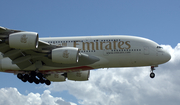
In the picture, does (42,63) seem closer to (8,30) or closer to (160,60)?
(8,30)

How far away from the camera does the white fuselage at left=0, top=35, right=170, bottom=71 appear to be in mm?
33250

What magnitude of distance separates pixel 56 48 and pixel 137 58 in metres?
9.37

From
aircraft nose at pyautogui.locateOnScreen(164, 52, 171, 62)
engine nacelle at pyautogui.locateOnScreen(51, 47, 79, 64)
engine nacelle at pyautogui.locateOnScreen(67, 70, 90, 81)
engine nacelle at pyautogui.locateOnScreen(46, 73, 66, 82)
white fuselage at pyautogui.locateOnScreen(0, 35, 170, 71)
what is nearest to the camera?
engine nacelle at pyautogui.locateOnScreen(51, 47, 79, 64)

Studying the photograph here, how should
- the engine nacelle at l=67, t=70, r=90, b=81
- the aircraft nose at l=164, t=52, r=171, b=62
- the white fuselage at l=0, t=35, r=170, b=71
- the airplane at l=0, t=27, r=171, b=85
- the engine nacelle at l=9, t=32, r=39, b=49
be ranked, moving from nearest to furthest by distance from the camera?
1. the engine nacelle at l=9, t=32, r=39, b=49
2. the airplane at l=0, t=27, r=171, b=85
3. the white fuselage at l=0, t=35, r=170, b=71
4. the aircraft nose at l=164, t=52, r=171, b=62
5. the engine nacelle at l=67, t=70, r=90, b=81

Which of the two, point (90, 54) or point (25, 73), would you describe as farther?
point (25, 73)

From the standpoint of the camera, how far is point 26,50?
3158cm

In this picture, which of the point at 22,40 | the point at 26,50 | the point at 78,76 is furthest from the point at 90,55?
the point at 22,40

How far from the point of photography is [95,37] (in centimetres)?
3441

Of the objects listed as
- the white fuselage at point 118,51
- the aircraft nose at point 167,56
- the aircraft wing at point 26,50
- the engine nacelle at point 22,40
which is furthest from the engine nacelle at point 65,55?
the aircraft nose at point 167,56

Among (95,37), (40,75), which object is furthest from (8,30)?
(95,37)

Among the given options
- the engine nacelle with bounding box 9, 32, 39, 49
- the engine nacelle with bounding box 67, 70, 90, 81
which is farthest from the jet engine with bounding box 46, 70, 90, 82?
the engine nacelle with bounding box 9, 32, 39, 49

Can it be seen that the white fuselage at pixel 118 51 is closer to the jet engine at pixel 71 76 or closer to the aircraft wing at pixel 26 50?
the aircraft wing at pixel 26 50

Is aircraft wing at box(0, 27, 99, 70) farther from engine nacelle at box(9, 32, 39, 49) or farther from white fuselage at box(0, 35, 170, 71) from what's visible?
white fuselage at box(0, 35, 170, 71)

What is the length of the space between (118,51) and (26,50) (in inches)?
405
